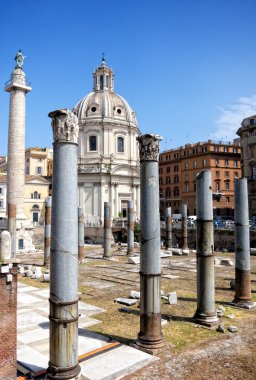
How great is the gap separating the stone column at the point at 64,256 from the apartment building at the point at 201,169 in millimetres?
50691

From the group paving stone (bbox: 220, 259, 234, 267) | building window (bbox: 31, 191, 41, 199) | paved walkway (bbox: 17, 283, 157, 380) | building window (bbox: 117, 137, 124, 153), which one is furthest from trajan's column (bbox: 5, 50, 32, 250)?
building window (bbox: 117, 137, 124, 153)

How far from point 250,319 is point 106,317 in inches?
174

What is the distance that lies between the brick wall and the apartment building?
50580 mm

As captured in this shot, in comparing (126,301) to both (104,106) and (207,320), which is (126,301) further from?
(104,106)

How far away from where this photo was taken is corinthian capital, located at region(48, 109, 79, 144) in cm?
659

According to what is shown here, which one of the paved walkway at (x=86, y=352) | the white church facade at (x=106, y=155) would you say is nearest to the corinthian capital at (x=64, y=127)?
the paved walkway at (x=86, y=352)

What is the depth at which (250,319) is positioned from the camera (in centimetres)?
1051

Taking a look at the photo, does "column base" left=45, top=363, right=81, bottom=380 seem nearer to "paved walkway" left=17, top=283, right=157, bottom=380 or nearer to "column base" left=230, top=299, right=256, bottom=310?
"paved walkway" left=17, top=283, right=157, bottom=380

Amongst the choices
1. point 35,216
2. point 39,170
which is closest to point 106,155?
point 35,216

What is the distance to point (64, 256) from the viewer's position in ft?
20.8

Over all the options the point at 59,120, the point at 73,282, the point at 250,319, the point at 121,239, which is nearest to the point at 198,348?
the point at 250,319

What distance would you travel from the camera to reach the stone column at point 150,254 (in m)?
8.12

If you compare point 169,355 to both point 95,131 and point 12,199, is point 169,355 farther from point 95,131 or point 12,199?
point 95,131

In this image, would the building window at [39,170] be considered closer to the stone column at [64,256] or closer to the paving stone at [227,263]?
the paving stone at [227,263]
